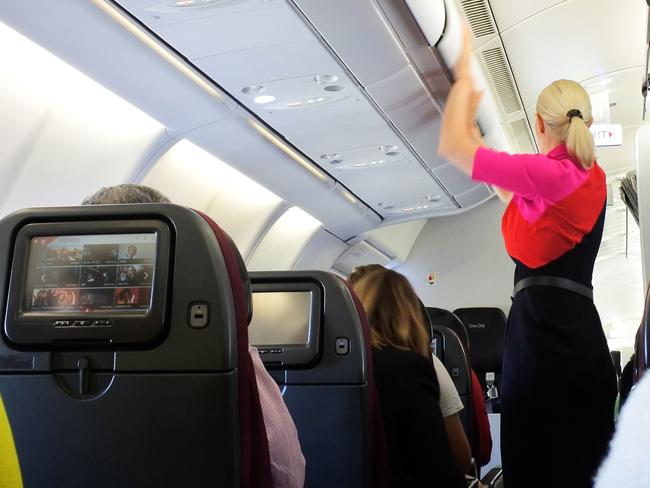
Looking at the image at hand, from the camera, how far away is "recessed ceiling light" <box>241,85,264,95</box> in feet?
17.1

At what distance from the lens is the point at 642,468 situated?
48cm

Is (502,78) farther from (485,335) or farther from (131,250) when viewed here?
(131,250)

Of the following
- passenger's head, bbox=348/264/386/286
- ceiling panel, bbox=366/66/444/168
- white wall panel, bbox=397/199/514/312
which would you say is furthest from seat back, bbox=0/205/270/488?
white wall panel, bbox=397/199/514/312

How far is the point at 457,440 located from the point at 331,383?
1124 mm

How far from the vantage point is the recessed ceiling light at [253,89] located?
5.20 meters

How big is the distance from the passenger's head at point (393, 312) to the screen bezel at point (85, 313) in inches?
62.7

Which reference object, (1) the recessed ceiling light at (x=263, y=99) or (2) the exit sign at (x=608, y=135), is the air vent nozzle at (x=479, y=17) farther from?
(2) the exit sign at (x=608, y=135)

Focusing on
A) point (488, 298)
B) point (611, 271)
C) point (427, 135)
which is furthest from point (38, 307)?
point (611, 271)

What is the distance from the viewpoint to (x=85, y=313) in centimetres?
173

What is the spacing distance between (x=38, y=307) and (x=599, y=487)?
1.46 meters

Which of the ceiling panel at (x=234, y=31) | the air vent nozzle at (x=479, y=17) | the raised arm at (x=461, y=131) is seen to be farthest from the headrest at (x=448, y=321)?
the raised arm at (x=461, y=131)

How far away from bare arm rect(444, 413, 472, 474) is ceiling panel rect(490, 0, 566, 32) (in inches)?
134

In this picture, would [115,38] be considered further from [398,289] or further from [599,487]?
[599,487]

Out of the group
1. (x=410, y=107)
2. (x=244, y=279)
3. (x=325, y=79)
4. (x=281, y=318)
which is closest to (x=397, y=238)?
(x=410, y=107)
